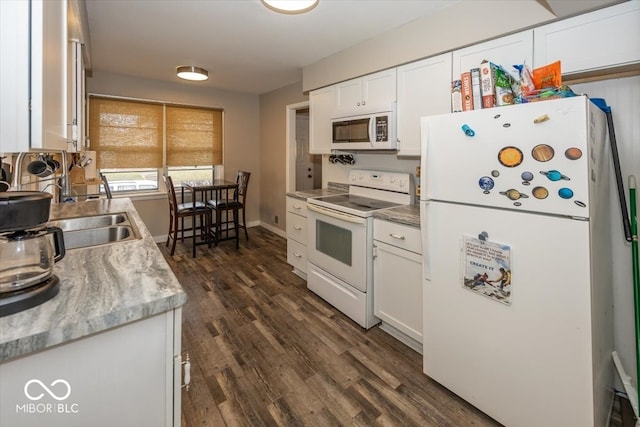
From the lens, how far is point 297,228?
3.43m

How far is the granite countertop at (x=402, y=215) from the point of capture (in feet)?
6.93

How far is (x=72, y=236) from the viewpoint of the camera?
175 centimetres

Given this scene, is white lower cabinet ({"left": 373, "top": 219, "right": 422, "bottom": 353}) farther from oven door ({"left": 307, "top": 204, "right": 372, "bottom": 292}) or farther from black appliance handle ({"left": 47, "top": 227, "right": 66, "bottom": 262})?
black appliance handle ({"left": 47, "top": 227, "right": 66, "bottom": 262})

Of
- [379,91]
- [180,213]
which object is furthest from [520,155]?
[180,213]

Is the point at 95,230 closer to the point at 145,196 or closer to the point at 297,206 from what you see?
the point at 297,206

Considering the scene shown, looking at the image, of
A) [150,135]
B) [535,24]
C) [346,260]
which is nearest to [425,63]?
[535,24]

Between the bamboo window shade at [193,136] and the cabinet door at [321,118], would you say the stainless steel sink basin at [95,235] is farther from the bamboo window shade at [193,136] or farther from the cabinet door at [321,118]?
the bamboo window shade at [193,136]

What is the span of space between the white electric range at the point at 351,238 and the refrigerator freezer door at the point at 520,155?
2.83 ft

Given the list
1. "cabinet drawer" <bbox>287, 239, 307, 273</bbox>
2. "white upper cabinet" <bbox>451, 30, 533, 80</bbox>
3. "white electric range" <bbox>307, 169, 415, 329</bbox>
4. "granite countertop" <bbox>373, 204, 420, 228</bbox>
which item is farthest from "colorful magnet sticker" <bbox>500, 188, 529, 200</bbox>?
"cabinet drawer" <bbox>287, 239, 307, 273</bbox>

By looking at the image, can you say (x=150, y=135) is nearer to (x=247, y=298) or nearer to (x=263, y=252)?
(x=263, y=252)

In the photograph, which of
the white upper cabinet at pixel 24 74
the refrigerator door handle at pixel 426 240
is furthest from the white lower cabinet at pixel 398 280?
the white upper cabinet at pixel 24 74

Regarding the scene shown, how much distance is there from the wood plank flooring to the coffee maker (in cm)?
111

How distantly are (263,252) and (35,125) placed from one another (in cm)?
372

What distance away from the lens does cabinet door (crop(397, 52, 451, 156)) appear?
226cm
